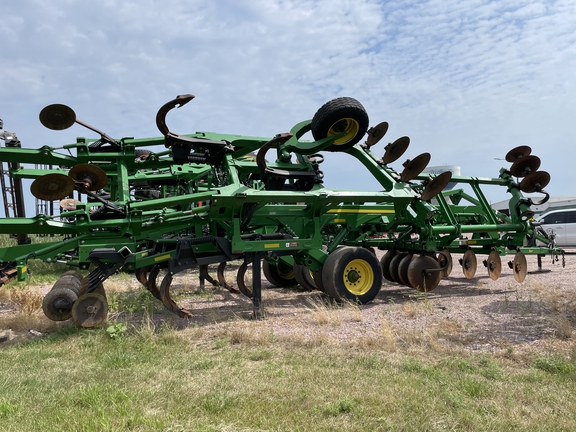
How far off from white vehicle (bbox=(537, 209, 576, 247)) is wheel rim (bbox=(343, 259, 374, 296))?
13471mm

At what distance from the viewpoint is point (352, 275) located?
780 centimetres

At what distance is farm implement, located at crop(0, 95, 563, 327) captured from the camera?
6.53 meters

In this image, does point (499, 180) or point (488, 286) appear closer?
point (488, 286)

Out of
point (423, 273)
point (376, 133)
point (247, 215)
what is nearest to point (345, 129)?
point (376, 133)

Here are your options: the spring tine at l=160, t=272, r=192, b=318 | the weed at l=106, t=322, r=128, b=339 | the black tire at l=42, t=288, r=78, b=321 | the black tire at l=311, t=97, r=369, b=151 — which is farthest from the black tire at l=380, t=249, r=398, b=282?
the black tire at l=42, t=288, r=78, b=321

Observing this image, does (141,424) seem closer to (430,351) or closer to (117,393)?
(117,393)

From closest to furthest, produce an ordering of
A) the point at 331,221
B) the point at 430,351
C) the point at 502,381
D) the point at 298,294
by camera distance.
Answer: the point at 502,381, the point at 430,351, the point at 331,221, the point at 298,294

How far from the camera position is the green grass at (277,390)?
3182 millimetres

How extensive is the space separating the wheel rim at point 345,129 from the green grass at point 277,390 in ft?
13.4

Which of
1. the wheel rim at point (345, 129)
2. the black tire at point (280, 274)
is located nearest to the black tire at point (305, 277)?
the black tire at point (280, 274)

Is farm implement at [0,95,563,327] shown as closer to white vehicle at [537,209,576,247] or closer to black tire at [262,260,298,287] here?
black tire at [262,260,298,287]

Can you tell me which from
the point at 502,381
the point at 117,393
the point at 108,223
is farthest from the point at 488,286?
the point at 117,393

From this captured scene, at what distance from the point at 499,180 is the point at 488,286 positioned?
2390 mm

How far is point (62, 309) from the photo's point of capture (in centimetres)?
610
